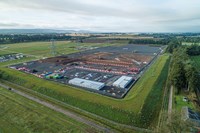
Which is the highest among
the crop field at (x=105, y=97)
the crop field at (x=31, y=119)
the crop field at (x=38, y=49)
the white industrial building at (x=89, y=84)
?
the crop field at (x=38, y=49)

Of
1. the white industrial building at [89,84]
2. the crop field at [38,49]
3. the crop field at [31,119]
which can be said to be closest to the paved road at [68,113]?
the crop field at [31,119]

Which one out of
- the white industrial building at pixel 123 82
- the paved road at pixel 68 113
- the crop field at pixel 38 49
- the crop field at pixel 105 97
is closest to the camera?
the paved road at pixel 68 113

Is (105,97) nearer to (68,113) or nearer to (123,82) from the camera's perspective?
(68,113)

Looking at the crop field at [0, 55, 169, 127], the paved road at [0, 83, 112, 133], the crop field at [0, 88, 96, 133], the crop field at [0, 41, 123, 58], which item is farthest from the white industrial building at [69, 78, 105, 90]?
the crop field at [0, 41, 123, 58]

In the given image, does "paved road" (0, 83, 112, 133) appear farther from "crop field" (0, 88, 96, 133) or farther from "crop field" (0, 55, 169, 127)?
"crop field" (0, 55, 169, 127)

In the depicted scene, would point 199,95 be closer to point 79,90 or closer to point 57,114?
point 79,90

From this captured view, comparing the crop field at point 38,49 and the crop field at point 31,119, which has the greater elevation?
the crop field at point 38,49

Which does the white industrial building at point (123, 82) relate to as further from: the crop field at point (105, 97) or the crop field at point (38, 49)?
the crop field at point (38, 49)
